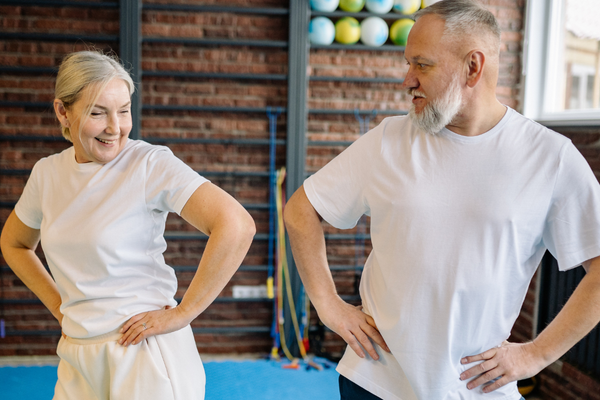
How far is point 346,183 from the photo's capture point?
1.28 m

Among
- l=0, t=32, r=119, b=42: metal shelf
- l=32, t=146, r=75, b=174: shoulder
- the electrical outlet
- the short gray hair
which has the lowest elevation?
the electrical outlet

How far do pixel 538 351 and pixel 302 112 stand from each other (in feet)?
8.90

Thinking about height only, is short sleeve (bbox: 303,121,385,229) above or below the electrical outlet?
above

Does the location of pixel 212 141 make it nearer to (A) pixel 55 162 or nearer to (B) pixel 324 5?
(B) pixel 324 5

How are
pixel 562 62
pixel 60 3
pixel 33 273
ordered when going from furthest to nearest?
pixel 562 62
pixel 60 3
pixel 33 273

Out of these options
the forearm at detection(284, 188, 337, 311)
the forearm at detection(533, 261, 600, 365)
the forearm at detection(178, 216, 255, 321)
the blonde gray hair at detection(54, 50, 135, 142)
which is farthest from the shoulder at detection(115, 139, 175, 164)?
the forearm at detection(533, 261, 600, 365)

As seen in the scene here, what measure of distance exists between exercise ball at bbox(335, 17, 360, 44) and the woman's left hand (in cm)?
279

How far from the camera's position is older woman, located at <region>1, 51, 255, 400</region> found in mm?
1245

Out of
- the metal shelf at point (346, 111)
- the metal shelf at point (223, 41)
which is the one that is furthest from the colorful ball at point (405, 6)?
the metal shelf at point (223, 41)

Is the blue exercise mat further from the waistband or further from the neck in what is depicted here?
the neck

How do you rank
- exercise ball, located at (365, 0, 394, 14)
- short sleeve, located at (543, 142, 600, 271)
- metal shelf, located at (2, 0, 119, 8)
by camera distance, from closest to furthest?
short sleeve, located at (543, 142, 600, 271)
metal shelf, located at (2, 0, 119, 8)
exercise ball, located at (365, 0, 394, 14)

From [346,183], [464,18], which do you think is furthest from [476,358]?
[464,18]

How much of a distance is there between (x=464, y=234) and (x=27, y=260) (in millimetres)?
1321

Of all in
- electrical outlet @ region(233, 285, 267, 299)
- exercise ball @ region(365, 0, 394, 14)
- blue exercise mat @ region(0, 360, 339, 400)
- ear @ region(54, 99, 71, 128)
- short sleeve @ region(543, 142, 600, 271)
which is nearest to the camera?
short sleeve @ region(543, 142, 600, 271)
